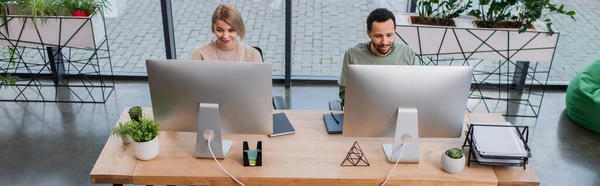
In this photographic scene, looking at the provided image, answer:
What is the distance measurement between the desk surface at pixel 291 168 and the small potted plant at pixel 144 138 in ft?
0.13

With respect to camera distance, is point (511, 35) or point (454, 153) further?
point (511, 35)

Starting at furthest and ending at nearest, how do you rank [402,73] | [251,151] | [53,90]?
[53,90] → [251,151] → [402,73]

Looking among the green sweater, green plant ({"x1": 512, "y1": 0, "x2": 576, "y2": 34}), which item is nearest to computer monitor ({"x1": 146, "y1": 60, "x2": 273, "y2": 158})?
the green sweater

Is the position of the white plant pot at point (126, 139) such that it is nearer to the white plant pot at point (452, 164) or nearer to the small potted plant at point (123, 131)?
the small potted plant at point (123, 131)

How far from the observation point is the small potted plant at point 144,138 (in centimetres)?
222

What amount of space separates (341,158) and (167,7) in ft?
7.73

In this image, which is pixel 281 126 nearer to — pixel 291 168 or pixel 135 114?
pixel 291 168

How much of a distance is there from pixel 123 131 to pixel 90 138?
159 centimetres

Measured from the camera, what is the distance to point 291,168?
7.36 ft

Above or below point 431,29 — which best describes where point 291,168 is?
below

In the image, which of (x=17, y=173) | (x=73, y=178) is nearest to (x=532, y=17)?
(x=73, y=178)

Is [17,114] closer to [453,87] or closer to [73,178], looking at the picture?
[73,178]

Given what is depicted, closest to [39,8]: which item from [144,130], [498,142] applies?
[144,130]

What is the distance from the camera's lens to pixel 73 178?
3271 mm
